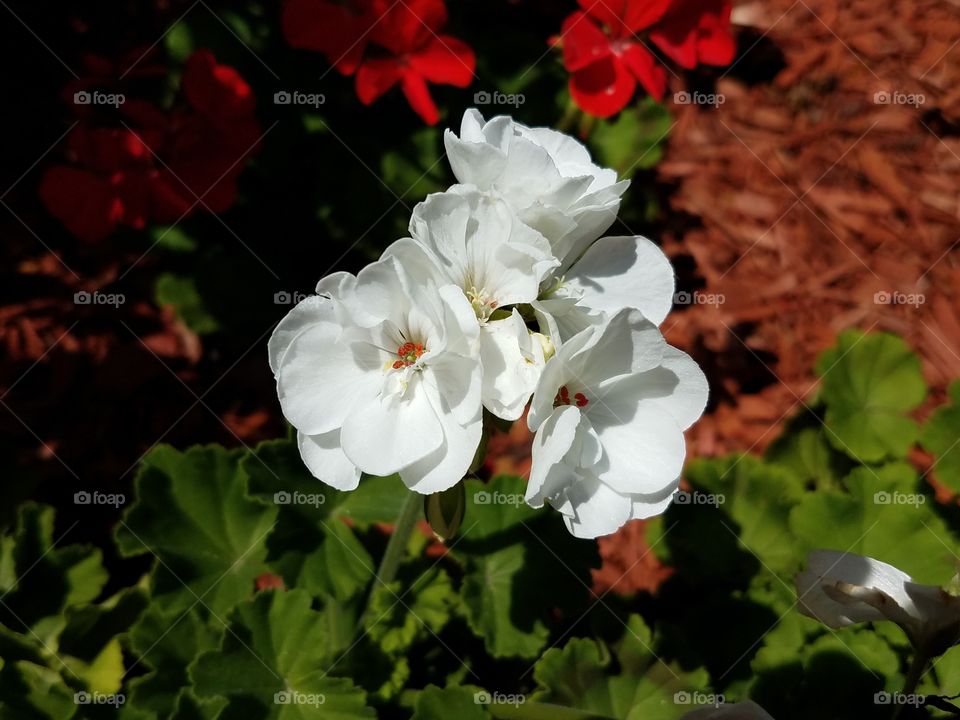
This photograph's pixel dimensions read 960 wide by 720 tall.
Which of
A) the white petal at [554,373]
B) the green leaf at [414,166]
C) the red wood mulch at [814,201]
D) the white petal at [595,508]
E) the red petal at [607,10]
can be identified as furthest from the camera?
the red wood mulch at [814,201]

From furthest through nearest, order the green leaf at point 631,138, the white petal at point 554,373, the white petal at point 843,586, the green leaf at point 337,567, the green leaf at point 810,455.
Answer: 1. the green leaf at point 631,138
2. the green leaf at point 810,455
3. the green leaf at point 337,567
4. the white petal at point 843,586
5. the white petal at point 554,373

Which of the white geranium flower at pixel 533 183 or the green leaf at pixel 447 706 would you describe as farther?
the green leaf at pixel 447 706

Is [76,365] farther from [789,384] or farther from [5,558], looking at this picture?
[789,384]

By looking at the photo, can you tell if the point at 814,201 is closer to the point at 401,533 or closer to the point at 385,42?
the point at 385,42

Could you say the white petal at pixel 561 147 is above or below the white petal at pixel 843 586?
above

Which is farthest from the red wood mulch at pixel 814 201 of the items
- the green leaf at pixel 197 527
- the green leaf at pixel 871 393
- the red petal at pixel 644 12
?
the green leaf at pixel 197 527

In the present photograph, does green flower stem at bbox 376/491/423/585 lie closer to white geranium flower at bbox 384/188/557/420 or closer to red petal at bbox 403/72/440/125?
white geranium flower at bbox 384/188/557/420

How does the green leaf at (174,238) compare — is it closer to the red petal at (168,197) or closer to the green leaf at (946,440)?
the red petal at (168,197)
